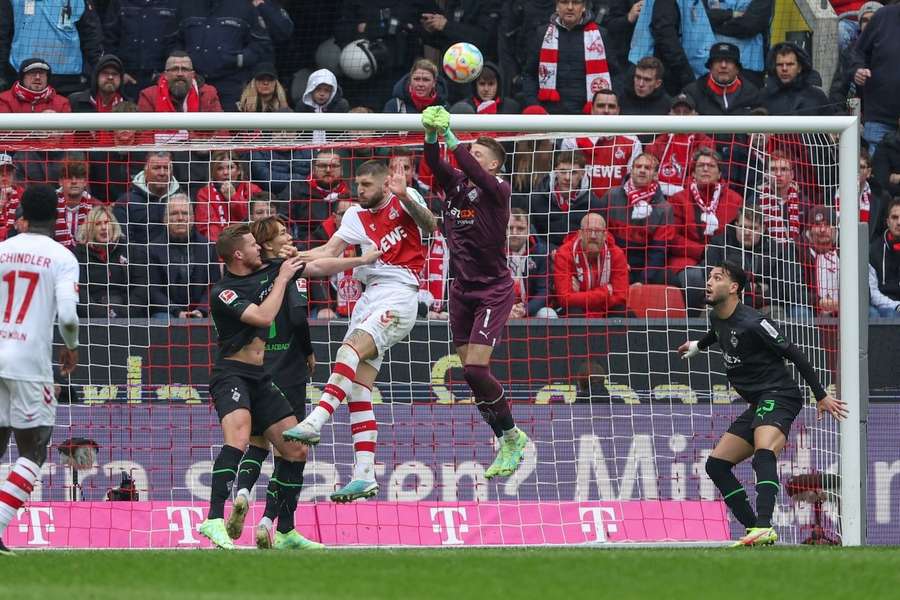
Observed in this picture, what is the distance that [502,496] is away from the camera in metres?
13.0

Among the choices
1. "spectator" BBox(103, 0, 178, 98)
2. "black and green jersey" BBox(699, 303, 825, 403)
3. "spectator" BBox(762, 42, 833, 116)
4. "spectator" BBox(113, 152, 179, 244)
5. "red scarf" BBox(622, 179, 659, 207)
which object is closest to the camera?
"black and green jersey" BBox(699, 303, 825, 403)

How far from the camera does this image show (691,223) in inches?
528

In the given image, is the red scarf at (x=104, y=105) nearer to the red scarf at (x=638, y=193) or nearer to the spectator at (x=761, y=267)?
the red scarf at (x=638, y=193)

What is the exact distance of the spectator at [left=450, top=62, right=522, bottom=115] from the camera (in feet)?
51.2

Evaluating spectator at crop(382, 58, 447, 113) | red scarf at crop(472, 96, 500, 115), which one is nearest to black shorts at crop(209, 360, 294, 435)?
spectator at crop(382, 58, 447, 113)

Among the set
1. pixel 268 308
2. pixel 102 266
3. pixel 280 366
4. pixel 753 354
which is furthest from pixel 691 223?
pixel 102 266

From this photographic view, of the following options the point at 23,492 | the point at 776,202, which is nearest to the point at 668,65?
the point at 776,202

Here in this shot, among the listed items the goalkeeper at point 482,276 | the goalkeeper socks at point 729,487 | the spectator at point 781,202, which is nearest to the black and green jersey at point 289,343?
the goalkeeper at point 482,276

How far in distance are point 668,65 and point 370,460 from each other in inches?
289

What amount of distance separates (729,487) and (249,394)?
11.5ft

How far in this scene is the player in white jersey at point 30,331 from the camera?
9.07m

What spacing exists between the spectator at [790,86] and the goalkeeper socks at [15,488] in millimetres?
9094

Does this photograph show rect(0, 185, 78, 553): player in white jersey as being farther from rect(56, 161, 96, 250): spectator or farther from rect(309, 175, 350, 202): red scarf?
rect(309, 175, 350, 202): red scarf

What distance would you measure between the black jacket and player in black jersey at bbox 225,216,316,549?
2.39m
